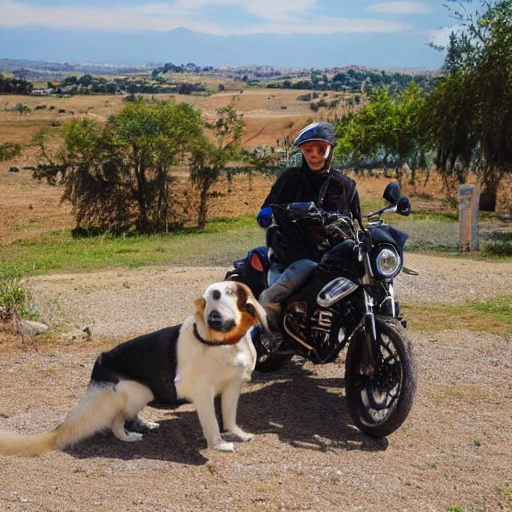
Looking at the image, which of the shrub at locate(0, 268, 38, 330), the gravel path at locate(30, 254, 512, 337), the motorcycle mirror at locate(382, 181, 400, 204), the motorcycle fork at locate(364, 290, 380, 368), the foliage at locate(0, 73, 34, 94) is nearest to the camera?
the motorcycle fork at locate(364, 290, 380, 368)

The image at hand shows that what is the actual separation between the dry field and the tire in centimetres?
16

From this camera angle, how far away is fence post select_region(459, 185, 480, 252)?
16562 millimetres

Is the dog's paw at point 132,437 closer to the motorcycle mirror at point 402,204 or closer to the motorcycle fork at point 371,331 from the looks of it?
the motorcycle fork at point 371,331

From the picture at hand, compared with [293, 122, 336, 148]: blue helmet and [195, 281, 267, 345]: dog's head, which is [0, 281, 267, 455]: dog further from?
[293, 122, 336, 148]: blue helmet

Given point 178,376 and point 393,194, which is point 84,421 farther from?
point 393,194

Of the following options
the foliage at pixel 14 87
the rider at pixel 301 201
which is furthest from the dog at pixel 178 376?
the foliage at pixel 14 87

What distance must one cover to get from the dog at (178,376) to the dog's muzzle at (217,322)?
10 millimetres

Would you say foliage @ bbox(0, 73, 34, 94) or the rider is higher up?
foliage @ bbox(0, 73, 34, 94)

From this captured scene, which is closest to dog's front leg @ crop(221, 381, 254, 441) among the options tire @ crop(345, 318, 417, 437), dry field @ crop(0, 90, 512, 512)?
dry field @ crop(0, 90, 512, 512)

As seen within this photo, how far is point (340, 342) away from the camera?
5715 millimetres

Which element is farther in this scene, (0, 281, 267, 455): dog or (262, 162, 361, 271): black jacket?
(262, 162, 361, 271): black jacket

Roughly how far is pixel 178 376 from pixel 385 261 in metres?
1.49

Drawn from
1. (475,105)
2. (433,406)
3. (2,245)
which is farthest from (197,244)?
(433,406)

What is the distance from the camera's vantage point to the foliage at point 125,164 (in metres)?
24.2
